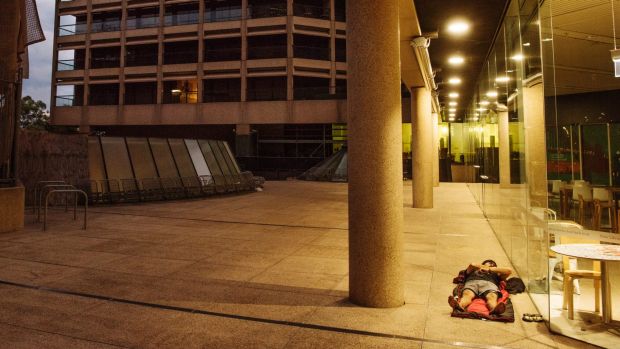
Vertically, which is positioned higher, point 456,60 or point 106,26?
point 106,26

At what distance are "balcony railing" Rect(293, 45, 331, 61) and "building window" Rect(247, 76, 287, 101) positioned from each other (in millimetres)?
2879

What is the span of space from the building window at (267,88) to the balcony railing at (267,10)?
20.0ft

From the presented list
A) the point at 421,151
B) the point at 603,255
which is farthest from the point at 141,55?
the point at 603,255

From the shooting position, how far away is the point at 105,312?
165 inches

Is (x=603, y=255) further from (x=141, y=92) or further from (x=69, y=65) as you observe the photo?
(x=69, y=65)

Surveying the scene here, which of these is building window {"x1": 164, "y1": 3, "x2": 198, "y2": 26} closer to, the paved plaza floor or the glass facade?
the paved plaza floor

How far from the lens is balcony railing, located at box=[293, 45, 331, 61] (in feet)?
122

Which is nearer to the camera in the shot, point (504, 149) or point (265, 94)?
point (504, 149)

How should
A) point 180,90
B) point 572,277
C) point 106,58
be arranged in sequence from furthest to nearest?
1. point 106,58
2. point 180,90
3. point 572,277

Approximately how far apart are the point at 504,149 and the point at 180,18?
1601 inches

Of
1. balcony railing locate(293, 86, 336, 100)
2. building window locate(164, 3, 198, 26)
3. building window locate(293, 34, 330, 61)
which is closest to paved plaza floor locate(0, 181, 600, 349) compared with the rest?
balcony railing locate(293, 86, 336, 100)

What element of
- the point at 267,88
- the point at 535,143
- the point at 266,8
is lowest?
the point at 535,143

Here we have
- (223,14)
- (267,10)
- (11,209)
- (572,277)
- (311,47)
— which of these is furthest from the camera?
(223,14)

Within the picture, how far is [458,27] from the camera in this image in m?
8.46
